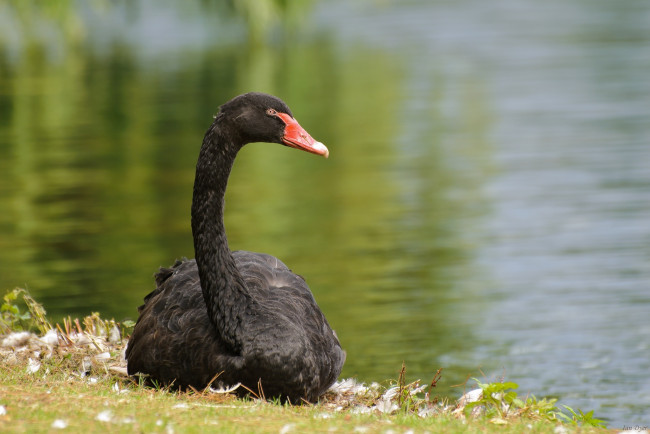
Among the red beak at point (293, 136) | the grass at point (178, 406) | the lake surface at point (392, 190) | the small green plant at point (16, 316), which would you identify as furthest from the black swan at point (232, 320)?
the lake surface at point (392, 190)

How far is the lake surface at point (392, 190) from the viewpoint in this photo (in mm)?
11320

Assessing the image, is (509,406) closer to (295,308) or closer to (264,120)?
(295,308)

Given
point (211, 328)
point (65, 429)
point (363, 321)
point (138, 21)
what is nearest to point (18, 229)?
point (363, 321)

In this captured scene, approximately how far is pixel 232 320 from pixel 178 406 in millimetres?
1185

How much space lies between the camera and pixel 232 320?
7.24 meters

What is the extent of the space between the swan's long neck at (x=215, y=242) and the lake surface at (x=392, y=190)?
255 centimetres

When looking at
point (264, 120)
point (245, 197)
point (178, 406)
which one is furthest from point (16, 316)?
point (245, 197)

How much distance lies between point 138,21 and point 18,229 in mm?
28912

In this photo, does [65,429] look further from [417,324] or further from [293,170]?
[293,170]

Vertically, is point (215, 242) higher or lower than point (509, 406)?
higher

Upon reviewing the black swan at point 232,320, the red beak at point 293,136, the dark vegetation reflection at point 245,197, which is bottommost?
the dark vegetation reflection at point 245,197

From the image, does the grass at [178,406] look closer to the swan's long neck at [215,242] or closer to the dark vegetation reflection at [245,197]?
the swan's long neck at [215,242]

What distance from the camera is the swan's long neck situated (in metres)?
7.30

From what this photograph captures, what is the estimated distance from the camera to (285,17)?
34312 mm
